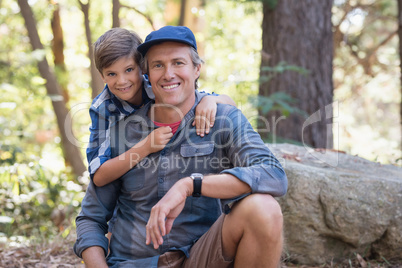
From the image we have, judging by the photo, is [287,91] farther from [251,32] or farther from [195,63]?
[251,32]

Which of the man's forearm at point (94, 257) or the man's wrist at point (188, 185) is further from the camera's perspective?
the man's forearm at point (94, 257)

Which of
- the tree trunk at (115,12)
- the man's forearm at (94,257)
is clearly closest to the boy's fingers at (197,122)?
the man's forearm at (94,257)

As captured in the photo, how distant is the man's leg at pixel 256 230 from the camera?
186 centimetres

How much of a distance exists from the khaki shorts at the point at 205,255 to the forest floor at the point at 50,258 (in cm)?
107

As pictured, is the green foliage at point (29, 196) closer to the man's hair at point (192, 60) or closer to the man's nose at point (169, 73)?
the man's hair at point (192, 60)

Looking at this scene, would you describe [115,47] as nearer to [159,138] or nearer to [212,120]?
[159,138]

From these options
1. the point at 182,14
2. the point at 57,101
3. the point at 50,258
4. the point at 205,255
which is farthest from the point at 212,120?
the point at 57,101

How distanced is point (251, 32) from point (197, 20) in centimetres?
239

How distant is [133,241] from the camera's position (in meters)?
2.37

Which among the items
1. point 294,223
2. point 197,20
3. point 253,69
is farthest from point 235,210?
point 197,20

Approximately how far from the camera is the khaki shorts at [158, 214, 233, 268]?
207 centimetres

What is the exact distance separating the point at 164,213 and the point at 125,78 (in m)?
1.07

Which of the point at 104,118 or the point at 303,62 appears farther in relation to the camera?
the point at 303,62

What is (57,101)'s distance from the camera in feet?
24.2
